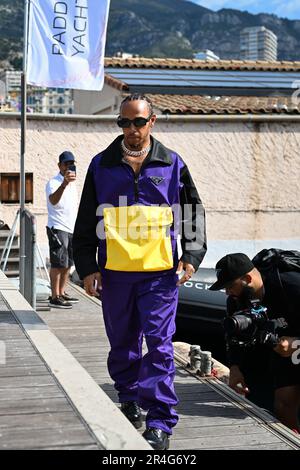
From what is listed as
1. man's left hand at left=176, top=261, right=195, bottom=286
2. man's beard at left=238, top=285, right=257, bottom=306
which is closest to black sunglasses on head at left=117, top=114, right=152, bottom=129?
man's left hand at left=176, top=261, right=195, bottom=286

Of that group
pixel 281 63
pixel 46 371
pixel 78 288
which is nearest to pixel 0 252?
pixel 78 288

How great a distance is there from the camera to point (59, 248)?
8273 mm

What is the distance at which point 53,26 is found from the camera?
8.72 metres

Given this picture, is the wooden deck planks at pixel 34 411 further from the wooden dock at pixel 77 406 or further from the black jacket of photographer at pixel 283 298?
the black jacket of photographer at pixel 283 298

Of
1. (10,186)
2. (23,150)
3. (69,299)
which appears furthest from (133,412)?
(10,186)

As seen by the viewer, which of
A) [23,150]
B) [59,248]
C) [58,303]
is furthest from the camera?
[58,303]

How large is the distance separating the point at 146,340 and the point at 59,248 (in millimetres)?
4319

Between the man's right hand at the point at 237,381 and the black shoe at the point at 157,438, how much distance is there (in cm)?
132

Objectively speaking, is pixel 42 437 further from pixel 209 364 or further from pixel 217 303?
pixel 217 303

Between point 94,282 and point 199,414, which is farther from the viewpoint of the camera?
point 199,414

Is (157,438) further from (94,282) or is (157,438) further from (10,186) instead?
(10,186)

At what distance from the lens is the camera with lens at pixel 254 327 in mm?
4504

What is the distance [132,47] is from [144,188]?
201 metres

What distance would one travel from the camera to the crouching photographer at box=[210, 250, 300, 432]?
454 centimetres
